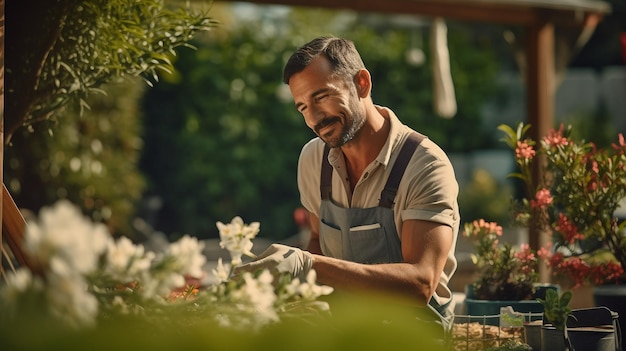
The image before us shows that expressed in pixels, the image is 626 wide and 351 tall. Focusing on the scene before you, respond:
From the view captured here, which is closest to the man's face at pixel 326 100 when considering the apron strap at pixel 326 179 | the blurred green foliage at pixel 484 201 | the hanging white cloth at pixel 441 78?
the apron strap at pixel 326 179

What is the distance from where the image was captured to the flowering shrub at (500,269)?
3283 millimetres

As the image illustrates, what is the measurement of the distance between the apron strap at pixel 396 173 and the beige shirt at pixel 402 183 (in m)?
0.02

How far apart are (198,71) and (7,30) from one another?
654cm

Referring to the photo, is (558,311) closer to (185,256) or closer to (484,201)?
(185,256)

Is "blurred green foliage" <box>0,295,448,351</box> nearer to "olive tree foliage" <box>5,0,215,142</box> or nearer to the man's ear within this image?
the man's ear


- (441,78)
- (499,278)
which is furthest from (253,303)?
(441,78)

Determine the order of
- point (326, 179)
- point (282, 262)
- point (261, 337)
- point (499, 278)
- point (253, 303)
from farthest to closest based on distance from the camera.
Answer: point (499, 278) → point (326, 179) → point (282, 262) → point (253, 303) → point (261, 337)

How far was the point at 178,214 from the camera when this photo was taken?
10.1 metres

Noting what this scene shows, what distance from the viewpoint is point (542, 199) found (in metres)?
3.20

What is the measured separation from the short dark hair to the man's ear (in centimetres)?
2

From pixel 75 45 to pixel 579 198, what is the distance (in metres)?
1.66

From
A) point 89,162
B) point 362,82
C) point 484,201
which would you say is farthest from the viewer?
point 484,201

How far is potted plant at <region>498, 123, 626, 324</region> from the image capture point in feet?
10.1

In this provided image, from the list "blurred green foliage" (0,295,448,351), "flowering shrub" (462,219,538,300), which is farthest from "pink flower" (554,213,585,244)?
"blurred green foliage" (0,295,448,351)
